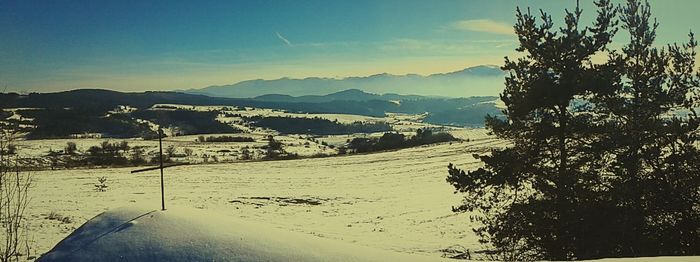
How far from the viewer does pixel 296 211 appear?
2909 centimetres

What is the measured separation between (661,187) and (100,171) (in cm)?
4709

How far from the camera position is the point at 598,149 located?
12414 millimetres

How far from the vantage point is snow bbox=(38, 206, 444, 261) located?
4879mm

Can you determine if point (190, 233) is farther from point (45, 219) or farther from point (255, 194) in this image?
point (255, 194)

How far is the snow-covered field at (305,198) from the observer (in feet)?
68.7

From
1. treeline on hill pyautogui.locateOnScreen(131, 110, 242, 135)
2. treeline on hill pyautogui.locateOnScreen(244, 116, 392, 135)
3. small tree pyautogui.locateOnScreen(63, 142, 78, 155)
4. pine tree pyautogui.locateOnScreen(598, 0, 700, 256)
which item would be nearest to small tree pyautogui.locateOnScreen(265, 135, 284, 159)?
small tree pyautogui.locateOnScreen(63, 142, 78, 155)

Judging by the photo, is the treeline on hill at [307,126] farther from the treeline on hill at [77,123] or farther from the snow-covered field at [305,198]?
the snow-covered field at [305,198]

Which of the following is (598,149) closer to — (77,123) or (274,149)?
(274,149)

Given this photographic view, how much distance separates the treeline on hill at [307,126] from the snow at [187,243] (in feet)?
455

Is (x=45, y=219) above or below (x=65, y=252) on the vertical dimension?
below

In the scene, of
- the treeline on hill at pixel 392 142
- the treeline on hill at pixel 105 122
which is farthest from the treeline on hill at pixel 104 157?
the treeline on hill at pixel 392 142

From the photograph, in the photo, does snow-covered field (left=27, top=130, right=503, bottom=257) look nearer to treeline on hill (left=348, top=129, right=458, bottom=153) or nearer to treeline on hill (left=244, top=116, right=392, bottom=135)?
treeline on hill (left=348, top=129, right=458, bottom=153)

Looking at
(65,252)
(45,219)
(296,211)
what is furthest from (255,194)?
(65,252)

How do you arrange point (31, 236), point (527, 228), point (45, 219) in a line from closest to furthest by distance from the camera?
point (527, 228)
point (31, 236)
point (45, 219)
